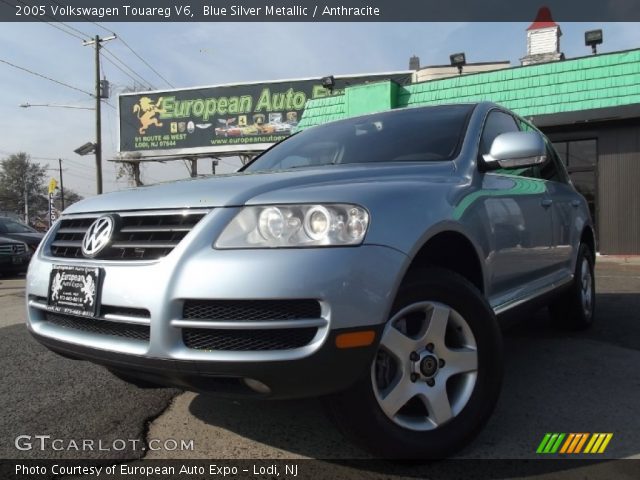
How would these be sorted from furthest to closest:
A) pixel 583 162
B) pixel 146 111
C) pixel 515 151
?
pixel 146 111, pixel 583 162, pixel 515 151

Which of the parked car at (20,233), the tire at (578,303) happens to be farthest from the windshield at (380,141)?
the parked car at (20,233)

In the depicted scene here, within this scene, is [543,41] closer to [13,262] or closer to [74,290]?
[13,262]

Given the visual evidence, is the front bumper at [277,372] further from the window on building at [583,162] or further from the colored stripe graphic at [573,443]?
the window on building at [583,162]

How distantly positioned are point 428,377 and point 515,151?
1317mm

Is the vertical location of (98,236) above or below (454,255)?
above

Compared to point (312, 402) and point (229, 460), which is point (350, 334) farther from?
point (312, 402)

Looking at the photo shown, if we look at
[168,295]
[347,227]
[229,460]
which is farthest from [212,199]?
[229,460]

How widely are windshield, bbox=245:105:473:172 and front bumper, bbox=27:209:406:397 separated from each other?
3.82 feet

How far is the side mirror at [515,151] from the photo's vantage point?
2717 millimetres

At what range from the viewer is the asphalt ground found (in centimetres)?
226

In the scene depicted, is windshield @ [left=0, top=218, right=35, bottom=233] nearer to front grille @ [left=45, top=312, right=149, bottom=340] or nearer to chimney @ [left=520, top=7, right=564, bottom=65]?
front grille @ [left=45, top=312, right=149, bottom=340]

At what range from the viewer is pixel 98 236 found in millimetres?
2242
